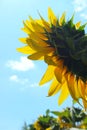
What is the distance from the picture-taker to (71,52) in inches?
91.1

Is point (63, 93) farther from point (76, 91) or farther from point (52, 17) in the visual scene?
point (52, 17)

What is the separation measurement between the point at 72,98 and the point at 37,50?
0.34m

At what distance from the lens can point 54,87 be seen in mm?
2520

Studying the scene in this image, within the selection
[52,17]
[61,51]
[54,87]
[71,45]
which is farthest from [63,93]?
[52,17]

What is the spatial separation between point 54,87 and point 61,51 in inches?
9.1

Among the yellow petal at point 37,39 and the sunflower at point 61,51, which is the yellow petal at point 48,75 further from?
the yellow petal at point 37,39

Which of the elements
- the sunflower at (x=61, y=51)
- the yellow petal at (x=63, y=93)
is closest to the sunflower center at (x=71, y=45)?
the sunflower at (x=61, y=51)

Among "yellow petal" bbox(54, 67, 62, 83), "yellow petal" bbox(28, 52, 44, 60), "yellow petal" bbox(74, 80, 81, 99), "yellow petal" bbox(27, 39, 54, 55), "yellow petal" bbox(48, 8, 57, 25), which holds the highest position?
"yellow petal" bbox(48, 8, 57, 25)

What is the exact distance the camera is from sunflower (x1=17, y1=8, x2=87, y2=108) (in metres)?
2.31

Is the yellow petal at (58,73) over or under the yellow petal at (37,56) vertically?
under

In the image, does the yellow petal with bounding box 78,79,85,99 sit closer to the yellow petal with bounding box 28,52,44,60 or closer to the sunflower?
the sunflower

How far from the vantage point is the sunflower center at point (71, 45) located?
7.45 ft

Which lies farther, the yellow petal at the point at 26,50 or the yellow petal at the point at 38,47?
the yellow petal at the point at 26,50

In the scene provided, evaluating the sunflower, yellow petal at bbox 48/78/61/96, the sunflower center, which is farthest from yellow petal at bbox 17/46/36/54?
yellow petal at bbox 48/78/61/96
